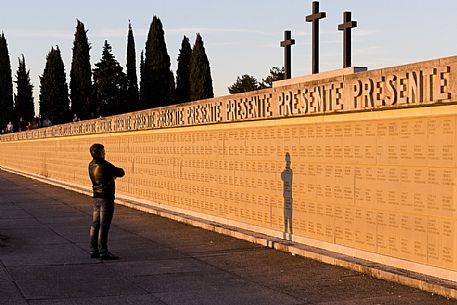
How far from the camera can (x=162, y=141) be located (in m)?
20.9

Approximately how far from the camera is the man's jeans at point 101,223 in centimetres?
1259

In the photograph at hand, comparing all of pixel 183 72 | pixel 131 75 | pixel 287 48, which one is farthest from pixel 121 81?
pixel 287 48

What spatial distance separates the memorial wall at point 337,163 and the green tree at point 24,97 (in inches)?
3375

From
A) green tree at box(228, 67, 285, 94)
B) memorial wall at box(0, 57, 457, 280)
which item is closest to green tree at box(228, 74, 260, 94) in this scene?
green tree at box(228, 67, 285, 94)

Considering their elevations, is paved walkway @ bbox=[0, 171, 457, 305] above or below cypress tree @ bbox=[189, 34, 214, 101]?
below

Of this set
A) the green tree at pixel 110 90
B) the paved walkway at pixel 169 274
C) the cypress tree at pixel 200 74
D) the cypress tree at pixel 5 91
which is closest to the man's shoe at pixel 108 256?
the paved walkway at pixel 169 274

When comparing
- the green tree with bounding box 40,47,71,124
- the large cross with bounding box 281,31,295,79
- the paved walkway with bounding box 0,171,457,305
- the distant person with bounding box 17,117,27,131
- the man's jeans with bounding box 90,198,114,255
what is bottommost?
the paved walkway with bounding box 0,171,457,305

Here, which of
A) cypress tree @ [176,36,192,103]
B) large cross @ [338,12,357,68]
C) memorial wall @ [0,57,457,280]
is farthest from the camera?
cypress tree @ [176,36,192,103]

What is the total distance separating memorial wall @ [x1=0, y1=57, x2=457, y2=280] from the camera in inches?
387

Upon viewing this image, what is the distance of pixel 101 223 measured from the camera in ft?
41.5

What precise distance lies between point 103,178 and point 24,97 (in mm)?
94967

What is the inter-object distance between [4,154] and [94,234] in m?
56.9

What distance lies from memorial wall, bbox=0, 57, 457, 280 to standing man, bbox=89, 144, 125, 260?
2.96m

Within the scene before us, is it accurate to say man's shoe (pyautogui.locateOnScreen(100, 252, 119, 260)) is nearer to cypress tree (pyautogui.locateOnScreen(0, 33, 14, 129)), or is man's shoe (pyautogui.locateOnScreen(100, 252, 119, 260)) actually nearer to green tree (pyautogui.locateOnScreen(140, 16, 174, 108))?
green tree (pyautogui.locateOnScreen(140, 16, 174, 108))
